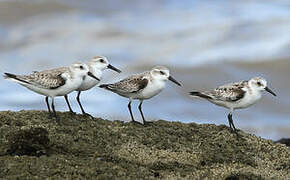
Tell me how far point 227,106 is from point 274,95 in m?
1.42

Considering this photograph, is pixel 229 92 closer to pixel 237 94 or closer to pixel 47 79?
pixel 237 94

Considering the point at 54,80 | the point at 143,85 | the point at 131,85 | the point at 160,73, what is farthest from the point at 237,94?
the point at 54,80

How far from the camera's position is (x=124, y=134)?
17.1m

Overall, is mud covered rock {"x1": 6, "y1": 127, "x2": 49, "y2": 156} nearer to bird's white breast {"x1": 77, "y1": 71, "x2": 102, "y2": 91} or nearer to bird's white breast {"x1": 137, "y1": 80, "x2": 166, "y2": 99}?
bird's white breast {"x1": 77, "y1": 71, "x2": 102, "y2": 91}

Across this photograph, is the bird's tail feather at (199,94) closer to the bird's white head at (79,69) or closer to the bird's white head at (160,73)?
the bird's white head at (160,73)

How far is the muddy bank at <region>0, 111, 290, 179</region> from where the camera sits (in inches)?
547

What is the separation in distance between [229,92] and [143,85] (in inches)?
101

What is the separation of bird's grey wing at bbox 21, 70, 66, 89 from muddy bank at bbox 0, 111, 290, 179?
3.00ft

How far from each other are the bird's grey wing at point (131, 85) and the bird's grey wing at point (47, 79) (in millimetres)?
1952

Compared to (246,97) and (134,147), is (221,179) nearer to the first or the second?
(134,147)

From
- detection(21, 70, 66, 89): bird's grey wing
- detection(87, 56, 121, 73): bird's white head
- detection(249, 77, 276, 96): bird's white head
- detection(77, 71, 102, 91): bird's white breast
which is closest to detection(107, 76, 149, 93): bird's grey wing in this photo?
detection(77, 71, 102, 91): bird's white breast

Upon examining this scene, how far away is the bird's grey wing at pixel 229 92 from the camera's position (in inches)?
738

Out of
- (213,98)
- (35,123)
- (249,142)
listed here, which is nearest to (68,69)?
(35,123)

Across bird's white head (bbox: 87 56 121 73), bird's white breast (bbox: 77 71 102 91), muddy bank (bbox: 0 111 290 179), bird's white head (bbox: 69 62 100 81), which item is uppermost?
bird's white head (bbox: 69 62 100 81)
